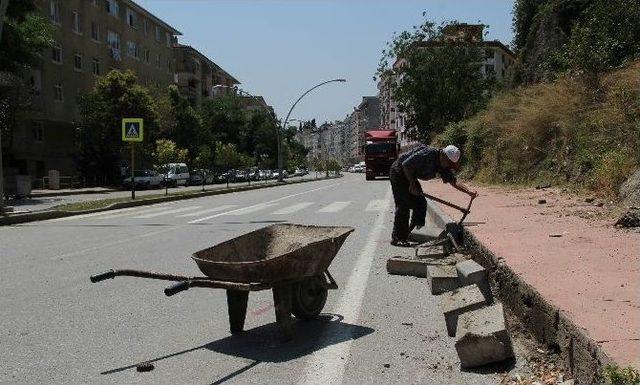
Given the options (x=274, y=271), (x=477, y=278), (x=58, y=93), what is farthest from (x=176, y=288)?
(x=58, y=93)

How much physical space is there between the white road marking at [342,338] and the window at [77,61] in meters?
42.7

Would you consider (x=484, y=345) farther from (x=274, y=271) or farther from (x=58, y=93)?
(x=58, y=93)

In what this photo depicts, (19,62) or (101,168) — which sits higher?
(19,62)

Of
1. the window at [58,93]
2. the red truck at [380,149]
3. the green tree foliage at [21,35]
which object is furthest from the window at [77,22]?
the red truck at [380,149]

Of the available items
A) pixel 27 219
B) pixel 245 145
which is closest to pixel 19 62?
pixel 27 219

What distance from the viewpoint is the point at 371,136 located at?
50.6m

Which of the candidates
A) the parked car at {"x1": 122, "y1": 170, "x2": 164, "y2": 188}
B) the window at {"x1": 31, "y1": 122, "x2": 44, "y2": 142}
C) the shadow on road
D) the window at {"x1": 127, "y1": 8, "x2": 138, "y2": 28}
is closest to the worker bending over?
the shadow on road

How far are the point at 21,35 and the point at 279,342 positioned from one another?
1172 inches

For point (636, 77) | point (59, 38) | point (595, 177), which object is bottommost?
point (595, 177)

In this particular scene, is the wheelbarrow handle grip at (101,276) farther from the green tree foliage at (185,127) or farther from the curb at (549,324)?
the green tree foliage at (185,127)

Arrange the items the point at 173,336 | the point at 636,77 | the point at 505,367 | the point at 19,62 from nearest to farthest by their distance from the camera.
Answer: the point at 505,367 → the point at 173,336 → the point at 636,77 → the point at 19,62

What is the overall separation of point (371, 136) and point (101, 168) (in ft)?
67.1

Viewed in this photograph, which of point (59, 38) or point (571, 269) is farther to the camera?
point (59, 38)

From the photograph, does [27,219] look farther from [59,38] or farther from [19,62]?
[59,38]
